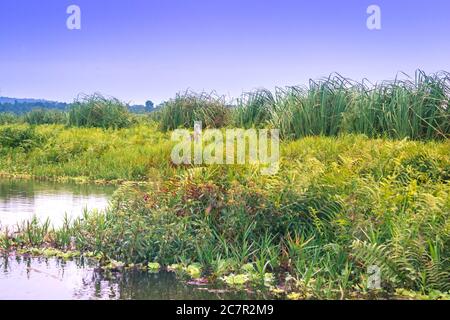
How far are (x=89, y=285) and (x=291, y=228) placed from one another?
2480mm

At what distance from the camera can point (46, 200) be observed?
13.8 m

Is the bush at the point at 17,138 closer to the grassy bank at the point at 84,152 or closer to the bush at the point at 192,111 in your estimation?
the grassy bank at the point at 84,152

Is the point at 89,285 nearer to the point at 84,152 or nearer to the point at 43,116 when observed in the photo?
the point at 84,152

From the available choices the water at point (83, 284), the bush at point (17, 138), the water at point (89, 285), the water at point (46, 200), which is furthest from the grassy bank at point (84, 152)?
the water at point (89, 285)

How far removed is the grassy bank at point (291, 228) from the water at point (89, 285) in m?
0.34

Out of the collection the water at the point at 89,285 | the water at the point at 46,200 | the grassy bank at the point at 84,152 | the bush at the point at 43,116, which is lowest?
the water at the point at 89,285

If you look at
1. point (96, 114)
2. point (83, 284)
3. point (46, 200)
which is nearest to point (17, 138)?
point (96, 114)

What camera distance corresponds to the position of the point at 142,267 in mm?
8648

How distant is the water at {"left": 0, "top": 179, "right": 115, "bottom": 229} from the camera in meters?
11.7

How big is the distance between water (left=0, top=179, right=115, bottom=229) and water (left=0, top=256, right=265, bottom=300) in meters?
1.89

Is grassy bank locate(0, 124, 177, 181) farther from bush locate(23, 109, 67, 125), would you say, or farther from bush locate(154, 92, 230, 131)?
bush locate(23, 109, 67, 125)

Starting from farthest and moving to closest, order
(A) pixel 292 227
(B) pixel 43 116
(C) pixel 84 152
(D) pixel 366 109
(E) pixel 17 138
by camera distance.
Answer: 1. (B) pixel 43 116
2. (E) pixel 17 138
3. (C) pixel 84 152
4. (D) pixel 366 109
5. (A) pixel 292 227

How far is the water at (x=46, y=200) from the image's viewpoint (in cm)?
1173

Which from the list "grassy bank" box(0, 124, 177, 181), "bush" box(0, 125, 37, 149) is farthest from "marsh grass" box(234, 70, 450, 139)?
"bush" box(0, 125, 37, 149)
